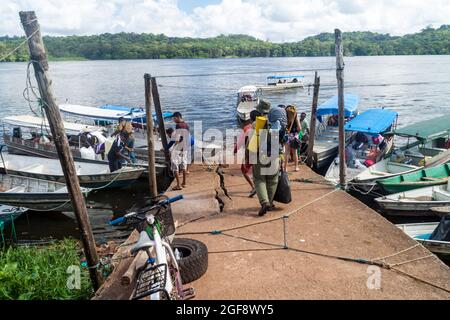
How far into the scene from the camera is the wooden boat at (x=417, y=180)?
38.0 ft

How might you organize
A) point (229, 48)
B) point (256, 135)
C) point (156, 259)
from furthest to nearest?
1. point (229, 48)
2. point (256, 135)
3. point (156, 259)

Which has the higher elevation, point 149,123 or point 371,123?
point 149,123

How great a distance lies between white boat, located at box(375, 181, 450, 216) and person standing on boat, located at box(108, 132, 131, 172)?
9273 mm

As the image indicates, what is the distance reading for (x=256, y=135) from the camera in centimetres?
664

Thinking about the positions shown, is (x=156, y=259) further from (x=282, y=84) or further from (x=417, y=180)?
(x=282, y=84)

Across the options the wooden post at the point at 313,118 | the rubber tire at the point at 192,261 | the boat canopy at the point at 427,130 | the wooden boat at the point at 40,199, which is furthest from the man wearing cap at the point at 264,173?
the boat canopy at the point at 427,130

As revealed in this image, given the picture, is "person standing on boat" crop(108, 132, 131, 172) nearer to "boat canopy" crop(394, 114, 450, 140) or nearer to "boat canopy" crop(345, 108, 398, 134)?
"boat canopy" crop(345, 108, 398, 134)

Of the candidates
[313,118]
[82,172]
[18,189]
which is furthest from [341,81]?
[18,189]

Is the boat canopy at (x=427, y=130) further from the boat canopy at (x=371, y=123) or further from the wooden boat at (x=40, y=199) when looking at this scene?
the wooden boat at (x=40, y=199)

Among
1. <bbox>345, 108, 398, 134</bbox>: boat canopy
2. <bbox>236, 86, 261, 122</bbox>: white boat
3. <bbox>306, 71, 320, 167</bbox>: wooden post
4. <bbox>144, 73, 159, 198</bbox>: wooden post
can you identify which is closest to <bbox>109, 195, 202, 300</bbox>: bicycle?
<bbox>144, 73, 159, 198</bbox>: wooden post

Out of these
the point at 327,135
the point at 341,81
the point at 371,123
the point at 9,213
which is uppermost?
the point at 341,81

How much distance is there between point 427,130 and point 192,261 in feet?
44.7
